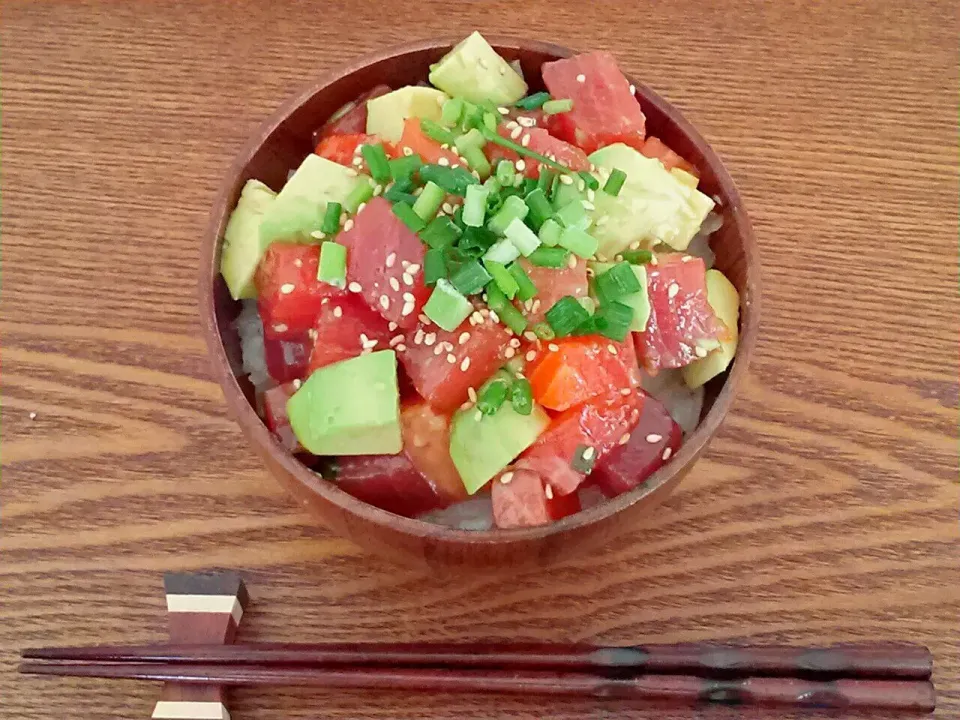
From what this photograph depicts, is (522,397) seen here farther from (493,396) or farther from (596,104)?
(596,104)

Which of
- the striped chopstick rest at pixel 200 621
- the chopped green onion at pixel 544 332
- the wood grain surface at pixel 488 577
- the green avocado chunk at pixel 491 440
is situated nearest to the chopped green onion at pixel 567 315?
the chopped green onion at pixel 544 332

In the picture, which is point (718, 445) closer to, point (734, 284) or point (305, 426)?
point (734, 284)

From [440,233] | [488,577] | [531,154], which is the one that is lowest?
[488,577]

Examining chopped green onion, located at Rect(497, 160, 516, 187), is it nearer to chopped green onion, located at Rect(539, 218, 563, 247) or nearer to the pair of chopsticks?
chopped green onion, located at Rect(539, 218, 563, 247)

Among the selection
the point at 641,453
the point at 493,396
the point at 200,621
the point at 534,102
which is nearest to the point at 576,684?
the point at 641,453

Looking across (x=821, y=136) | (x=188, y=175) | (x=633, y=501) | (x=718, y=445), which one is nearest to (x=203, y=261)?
(x=188, y=175)

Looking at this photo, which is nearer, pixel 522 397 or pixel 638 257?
Answer: pixel 522 397
